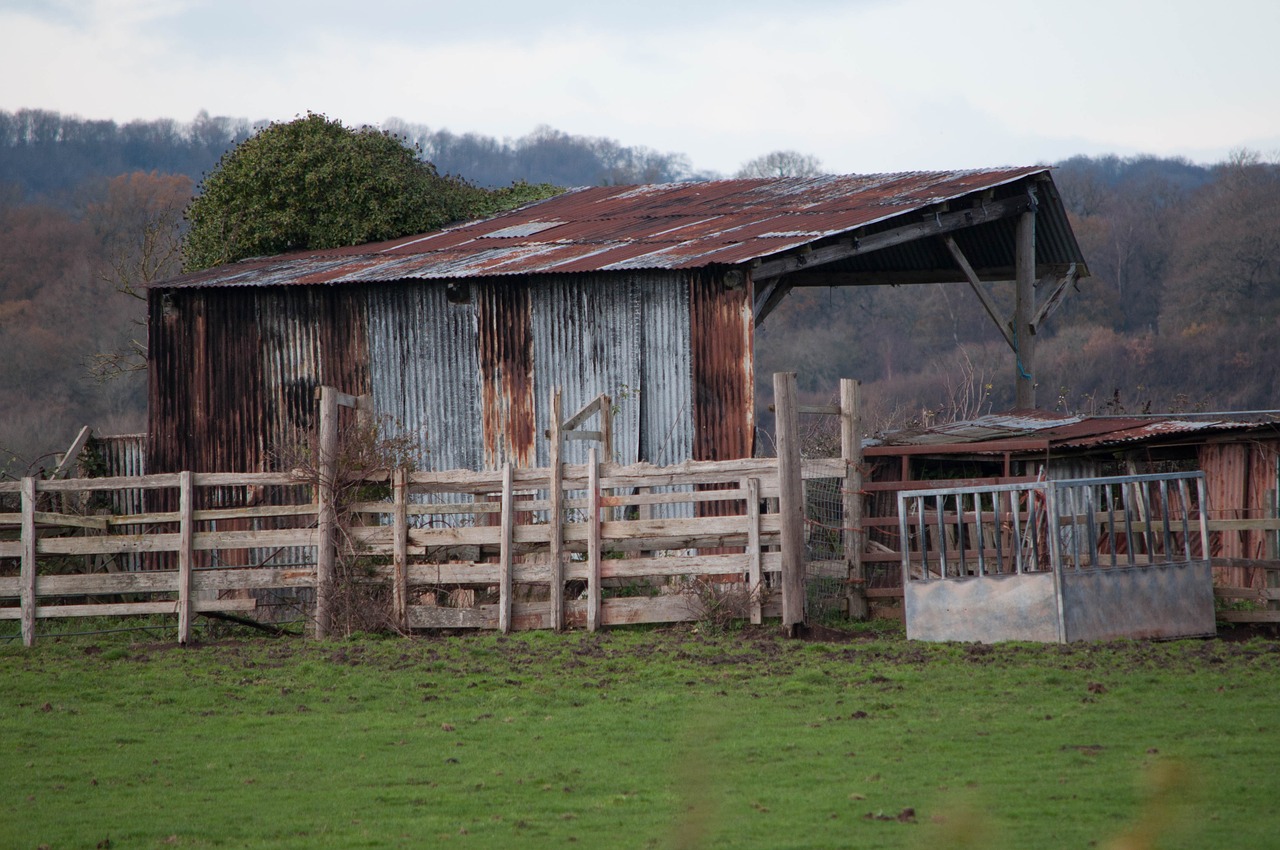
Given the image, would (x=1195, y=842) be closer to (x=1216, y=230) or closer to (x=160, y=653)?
(x=160, y=653)

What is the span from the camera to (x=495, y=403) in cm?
1986

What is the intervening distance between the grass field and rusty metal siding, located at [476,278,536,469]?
5.58 m

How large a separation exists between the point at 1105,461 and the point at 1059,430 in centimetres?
65

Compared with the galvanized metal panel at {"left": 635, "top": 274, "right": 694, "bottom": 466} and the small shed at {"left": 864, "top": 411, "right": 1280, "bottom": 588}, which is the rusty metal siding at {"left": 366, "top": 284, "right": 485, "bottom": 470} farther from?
the small shed at {"left": 864, "top": 411, "right": 1280, "bottom": 588}

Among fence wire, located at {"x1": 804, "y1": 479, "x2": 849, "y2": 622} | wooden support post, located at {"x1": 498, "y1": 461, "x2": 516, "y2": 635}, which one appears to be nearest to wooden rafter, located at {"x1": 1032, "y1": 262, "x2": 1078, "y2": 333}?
fence wire, located at {"x1": 804, "y1": 479, "x2": 849, "y2": 622}

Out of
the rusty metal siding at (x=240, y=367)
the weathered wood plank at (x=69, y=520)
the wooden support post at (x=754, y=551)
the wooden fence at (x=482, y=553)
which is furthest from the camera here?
the rusty metal siding at (x=240, y=367)

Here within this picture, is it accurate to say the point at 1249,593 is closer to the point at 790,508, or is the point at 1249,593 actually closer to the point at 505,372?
the point at 790,508

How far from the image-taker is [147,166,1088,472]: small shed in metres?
18.6

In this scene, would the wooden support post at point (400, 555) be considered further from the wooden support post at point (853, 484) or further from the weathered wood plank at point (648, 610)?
the wooden support post at point (853, 484)

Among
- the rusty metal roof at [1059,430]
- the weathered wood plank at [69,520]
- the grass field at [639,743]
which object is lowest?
the grass field at [639,743]

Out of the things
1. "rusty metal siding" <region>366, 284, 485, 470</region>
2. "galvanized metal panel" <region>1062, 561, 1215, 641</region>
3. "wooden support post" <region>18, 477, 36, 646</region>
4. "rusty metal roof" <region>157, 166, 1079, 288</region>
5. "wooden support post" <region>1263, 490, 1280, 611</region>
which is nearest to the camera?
"galvanized metal panel" <region>1062, 561, 1215, 641</region>

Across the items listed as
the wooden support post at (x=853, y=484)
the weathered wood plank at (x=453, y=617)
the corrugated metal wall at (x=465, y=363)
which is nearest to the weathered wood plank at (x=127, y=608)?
the weathered wood plank at (x=453, y=617)

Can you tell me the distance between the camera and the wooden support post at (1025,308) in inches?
859

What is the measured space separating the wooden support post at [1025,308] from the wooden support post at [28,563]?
538 inches
